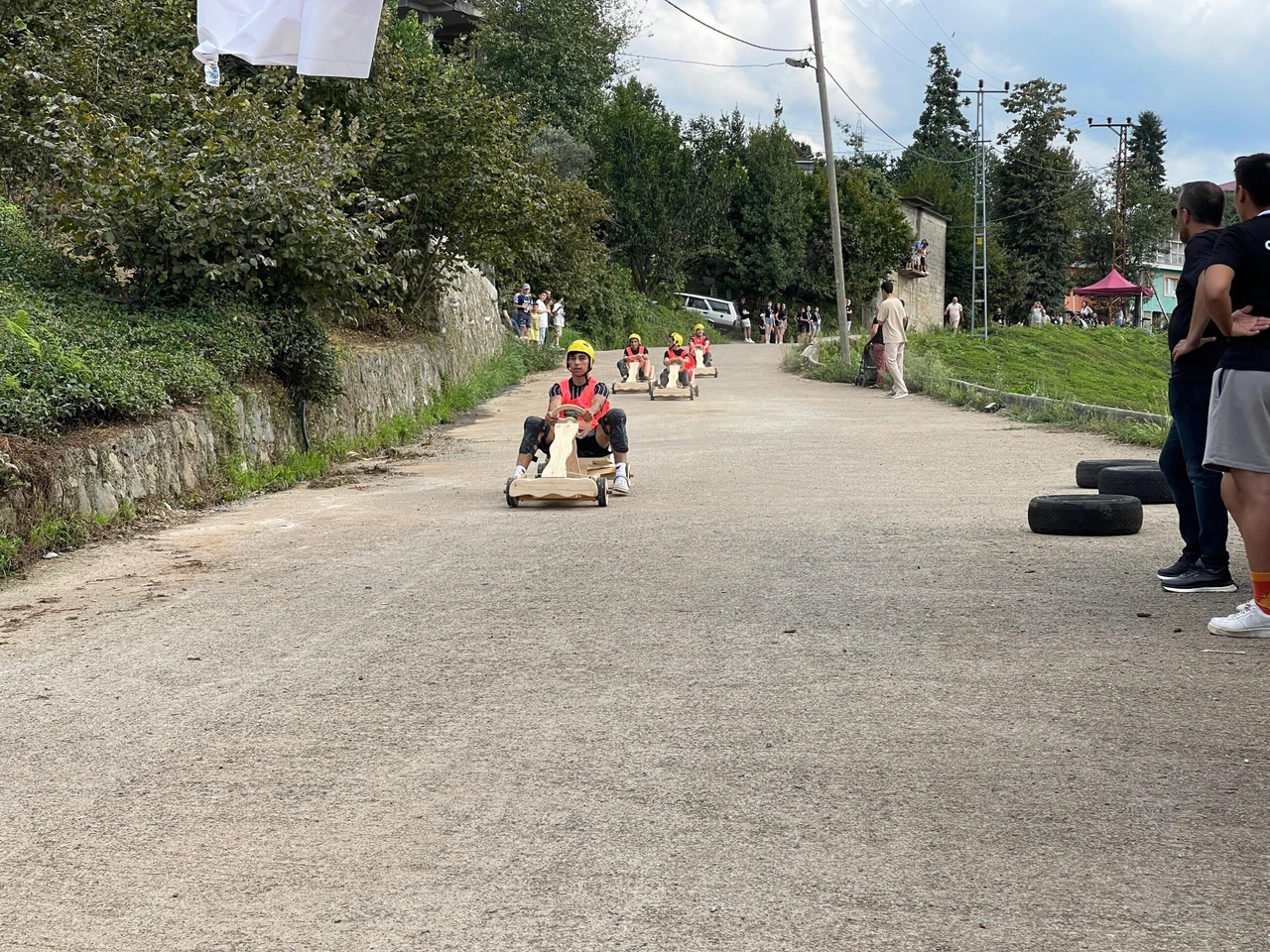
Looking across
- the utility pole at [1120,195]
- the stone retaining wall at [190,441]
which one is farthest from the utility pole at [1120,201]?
the stone retaining wall at [190,441]

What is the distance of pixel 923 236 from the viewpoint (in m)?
82.4

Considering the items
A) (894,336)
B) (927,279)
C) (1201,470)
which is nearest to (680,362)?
(894,336)

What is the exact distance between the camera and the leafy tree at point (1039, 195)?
8131cm

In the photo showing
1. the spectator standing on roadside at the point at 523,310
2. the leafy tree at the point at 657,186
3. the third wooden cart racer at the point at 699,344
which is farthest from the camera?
the leafy tree at the point at 657,186

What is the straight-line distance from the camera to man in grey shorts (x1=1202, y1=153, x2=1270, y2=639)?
5938mm

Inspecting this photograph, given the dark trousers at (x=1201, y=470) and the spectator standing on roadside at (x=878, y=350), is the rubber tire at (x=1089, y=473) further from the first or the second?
the spectator standing on roadside at (x=878, y=350)

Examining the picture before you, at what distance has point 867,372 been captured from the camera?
28.9 m

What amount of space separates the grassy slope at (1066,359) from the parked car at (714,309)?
602 inches

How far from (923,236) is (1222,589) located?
7800 cm

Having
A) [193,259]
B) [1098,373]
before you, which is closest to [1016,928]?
[193,259]

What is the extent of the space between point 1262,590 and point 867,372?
2310 cm

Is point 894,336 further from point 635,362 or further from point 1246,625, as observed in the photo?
point 1246,625

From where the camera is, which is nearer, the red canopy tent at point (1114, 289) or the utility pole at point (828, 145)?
the utility pole at point (828, 145)

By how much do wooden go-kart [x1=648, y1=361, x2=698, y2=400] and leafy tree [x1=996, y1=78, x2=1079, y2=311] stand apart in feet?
192
